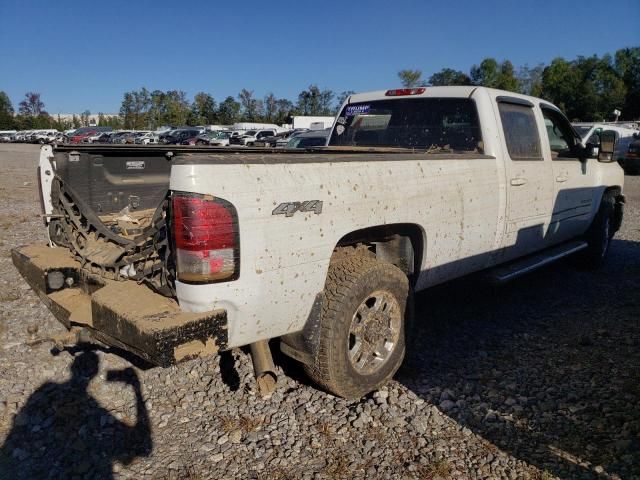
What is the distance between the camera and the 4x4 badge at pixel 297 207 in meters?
2.62

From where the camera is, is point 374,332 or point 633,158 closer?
point 374,332

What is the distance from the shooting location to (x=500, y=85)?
67.1 m

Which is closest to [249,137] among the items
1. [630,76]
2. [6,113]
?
[630,76]

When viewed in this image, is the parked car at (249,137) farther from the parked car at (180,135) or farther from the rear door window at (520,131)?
the rear door window at (520,131)

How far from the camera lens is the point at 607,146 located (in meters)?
5.69

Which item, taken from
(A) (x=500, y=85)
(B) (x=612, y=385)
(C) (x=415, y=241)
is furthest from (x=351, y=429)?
(A) (x=500, y=85)

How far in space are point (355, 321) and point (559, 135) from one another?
3793 millimetres

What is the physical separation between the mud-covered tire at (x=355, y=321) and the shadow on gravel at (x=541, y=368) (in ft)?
1.21

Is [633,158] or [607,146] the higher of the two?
[607,146]

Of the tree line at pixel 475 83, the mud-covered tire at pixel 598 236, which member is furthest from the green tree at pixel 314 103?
the mud-covered tire at pixel 598 236

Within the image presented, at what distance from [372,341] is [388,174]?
108 cm

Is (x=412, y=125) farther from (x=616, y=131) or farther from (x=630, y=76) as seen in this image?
(x=630, y=76)

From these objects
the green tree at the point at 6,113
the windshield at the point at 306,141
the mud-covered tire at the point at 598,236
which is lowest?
the mud-covered tire at the point at 598,236

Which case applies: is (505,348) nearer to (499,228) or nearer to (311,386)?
(499,228)
